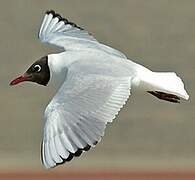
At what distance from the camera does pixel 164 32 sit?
234 inches

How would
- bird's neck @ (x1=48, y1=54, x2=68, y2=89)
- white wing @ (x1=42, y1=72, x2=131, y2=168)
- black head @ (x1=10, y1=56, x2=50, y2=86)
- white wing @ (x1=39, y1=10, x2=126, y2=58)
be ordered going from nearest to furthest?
white wing @ (x1=42, y1=72, x2=131, y2=168) < bird's neck @ (x1=48, y1=54, x2=68, y2=89) < black head @ (x1=10, y1=56, x2=50, y2=86) < white wing @ (x1=39, y1=10, x2=126, y2=58)

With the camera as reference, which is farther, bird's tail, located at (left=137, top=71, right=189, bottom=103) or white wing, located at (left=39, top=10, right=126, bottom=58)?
white wing, located at (left=39, top=10, right=126, bottom=58)

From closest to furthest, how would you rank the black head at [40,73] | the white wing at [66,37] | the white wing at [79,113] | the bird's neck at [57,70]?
the white wing at [79,113], the bird's neck at [57,70], the black head at [40,73], the white wing at [66,37]

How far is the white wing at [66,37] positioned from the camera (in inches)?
117

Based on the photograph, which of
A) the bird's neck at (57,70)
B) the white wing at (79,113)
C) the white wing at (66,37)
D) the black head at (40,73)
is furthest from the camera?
the white wing at (66,37)

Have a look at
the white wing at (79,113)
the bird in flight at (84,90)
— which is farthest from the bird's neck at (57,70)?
the white wing at (79,113)

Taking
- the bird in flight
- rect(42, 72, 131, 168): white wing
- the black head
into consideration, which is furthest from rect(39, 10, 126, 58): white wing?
rect(42, 72, 131, 168): white wing

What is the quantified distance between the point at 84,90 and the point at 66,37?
0.65 metres

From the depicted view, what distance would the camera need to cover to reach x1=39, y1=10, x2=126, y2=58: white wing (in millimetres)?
2965

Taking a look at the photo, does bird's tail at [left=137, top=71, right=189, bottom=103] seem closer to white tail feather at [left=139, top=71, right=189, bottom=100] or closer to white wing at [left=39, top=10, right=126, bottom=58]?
white tail feather at [left=139, top=71, right=189, bottom=100]

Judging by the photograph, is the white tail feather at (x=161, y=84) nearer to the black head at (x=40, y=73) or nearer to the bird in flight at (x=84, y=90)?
the bird in flight at (x=84, y=90)

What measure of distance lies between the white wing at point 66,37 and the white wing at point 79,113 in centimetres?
35

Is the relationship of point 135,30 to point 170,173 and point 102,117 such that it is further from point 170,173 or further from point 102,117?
point 102,117

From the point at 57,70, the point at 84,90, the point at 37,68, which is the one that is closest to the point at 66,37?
the point at 37,68
